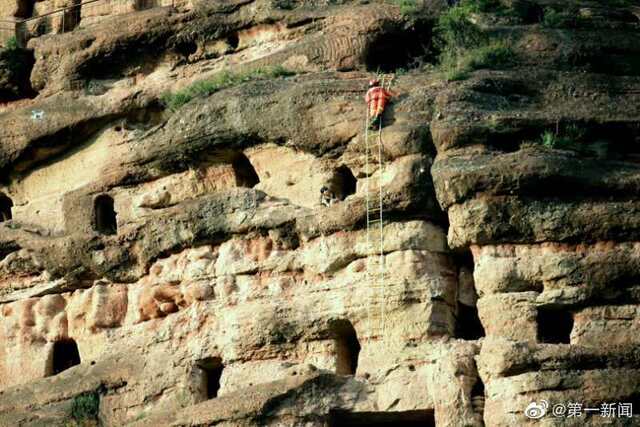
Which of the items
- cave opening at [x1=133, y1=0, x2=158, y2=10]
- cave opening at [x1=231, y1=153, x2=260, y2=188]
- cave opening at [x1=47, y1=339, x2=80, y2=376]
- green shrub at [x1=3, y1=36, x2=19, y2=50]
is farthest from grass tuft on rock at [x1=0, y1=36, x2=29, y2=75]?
cave opening at [x1=231, y1=153, x2=260, y2=188]

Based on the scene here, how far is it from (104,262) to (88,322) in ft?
2.92

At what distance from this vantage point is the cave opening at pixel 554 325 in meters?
28.3

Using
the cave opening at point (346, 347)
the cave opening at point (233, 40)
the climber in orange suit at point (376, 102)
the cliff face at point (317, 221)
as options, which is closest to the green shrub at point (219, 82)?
the cliff face at point (317, 221)

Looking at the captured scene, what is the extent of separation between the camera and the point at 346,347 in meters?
29.6

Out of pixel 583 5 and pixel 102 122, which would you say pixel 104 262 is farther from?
pixel 583 5

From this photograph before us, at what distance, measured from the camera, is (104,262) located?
1262 inches

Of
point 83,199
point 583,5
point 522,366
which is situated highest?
point 583,5

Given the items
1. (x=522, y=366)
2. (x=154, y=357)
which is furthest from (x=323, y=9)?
(x=522, y=366)

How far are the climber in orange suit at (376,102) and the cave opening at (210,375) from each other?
381 centimetres

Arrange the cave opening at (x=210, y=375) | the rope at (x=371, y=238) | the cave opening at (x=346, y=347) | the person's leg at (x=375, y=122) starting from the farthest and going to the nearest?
the cave opening at (x=210, y=375) → the person's leg at (x=375, y=122) → the cave opening at (x=346, y=347) → the rope at (x=371, y=238)

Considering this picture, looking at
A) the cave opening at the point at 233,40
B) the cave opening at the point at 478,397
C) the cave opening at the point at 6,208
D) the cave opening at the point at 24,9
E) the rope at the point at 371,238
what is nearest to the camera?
the cave opening at the point at 478,397

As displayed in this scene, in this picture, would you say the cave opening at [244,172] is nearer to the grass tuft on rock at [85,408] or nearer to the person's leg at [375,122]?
the person's leg at [375,122]

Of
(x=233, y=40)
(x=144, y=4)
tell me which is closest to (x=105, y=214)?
(x=233, y=40)

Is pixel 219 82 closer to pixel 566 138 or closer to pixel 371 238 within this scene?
pixel 371 238
